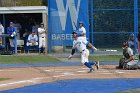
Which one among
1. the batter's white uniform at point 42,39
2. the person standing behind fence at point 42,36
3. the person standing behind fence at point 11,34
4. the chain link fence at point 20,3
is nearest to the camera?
the person standing behind fence at point 11,34

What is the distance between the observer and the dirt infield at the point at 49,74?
53.6 feet

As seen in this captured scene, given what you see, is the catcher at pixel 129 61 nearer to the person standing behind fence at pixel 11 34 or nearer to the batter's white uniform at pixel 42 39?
the batter's white uniform at pixel 42 39

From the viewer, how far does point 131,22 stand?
3638 cm

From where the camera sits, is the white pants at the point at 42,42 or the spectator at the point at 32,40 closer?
the white pants at the point at 42,42

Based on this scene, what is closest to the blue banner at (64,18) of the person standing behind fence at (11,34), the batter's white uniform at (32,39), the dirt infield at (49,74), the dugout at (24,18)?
the dugout at (24,18)

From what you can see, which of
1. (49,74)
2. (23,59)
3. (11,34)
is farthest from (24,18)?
(49,74)

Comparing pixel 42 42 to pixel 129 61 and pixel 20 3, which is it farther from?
pixel 129 61

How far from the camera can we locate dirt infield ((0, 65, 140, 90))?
53.6 ft

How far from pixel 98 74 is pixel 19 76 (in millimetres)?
2976

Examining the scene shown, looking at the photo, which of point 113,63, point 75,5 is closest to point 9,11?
point 75,5

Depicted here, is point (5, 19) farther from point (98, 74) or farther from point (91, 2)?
point (98, 74)

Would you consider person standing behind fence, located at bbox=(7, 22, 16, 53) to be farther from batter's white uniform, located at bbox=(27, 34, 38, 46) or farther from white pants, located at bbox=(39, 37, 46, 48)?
white pants, located at bbox=(39, 37, 46, 48)

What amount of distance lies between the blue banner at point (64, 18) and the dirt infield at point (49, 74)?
8729 millimetres

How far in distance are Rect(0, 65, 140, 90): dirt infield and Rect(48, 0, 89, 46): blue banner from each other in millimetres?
8729
